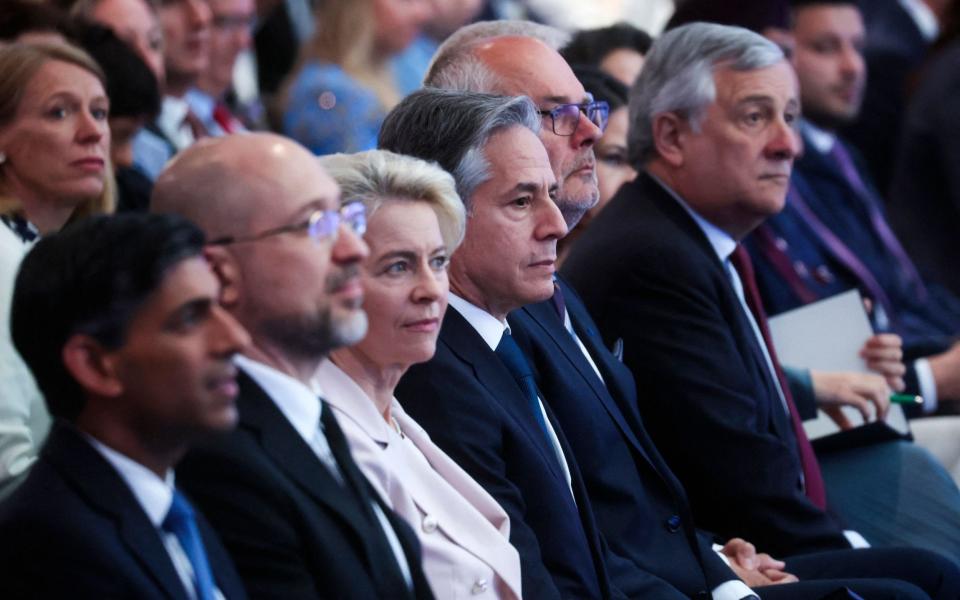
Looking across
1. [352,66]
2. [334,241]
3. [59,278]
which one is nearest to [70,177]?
[334,241]

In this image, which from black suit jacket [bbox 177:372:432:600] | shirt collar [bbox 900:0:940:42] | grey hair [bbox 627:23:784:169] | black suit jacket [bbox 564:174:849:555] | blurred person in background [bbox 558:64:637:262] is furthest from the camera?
shirt collar [bbox 900:0:940:42]

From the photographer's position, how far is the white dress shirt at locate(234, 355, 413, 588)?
8.89 ft

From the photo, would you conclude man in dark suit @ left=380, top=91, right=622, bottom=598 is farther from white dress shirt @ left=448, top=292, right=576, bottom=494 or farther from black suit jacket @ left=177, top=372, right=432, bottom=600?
black suit jacket @ left=177, top=372, right=432, bottom=600

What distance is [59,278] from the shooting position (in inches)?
92.8

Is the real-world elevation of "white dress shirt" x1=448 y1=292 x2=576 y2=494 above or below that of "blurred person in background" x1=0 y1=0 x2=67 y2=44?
below

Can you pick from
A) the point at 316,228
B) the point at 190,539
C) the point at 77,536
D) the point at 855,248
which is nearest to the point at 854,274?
the point at 855,248

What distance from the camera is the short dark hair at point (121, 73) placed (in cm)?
488

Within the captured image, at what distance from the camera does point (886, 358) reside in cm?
483

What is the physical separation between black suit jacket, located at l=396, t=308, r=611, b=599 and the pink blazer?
9cm

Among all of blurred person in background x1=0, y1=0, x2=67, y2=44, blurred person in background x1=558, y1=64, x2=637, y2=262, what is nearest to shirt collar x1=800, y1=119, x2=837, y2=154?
blurred person in background x1=558, y1=64, x2=637, y2=262

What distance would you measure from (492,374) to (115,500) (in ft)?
3.91

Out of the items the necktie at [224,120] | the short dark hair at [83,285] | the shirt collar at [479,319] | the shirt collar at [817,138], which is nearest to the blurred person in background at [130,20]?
the necktie at [224,120]

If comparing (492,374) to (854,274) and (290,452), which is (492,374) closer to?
(290,452)

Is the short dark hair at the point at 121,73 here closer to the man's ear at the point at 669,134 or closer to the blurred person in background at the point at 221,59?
the blurred person in background at the point at 221,59
